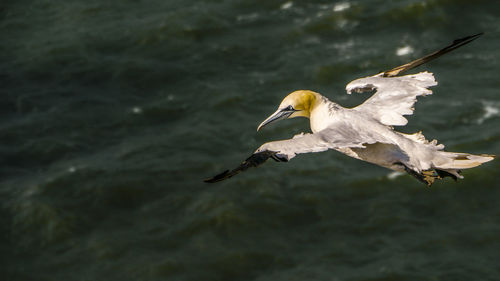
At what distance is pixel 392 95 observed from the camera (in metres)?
13.7

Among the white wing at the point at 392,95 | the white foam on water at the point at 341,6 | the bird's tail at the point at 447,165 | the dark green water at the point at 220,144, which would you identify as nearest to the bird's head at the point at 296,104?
the white wing at the point at 392,95

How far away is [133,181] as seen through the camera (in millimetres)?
27578

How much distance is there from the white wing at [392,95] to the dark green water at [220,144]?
36.6ft

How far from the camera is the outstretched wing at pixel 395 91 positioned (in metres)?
13.2

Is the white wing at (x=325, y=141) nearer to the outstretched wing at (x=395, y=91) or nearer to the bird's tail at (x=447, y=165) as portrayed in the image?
the bird's tail at (x=447, y=165)

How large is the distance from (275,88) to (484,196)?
7728 millimetres

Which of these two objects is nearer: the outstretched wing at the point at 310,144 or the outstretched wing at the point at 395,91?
the outstretched wing at the point at 310,144

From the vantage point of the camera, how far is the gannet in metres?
11.5

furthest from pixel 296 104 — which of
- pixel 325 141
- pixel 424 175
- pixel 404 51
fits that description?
pixel 404 51

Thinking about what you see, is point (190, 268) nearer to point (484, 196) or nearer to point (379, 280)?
point (379, 280)

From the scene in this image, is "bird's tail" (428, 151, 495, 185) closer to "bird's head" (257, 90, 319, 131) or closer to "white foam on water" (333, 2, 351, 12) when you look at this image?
"bird's head" (257, 90, 319, 131)

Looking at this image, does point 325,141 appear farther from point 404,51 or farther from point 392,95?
point 404,51

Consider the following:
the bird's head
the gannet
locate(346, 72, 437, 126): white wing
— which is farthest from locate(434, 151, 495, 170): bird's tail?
the bird's head

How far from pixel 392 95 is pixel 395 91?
112 mm
